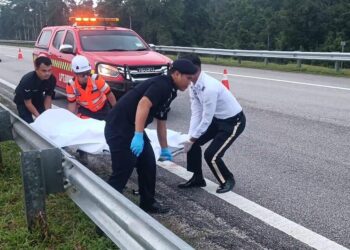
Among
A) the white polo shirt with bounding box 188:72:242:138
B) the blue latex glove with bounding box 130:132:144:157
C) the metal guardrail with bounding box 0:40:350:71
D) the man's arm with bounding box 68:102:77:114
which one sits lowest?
the metal guardrail with bounding box 0:40:350:71

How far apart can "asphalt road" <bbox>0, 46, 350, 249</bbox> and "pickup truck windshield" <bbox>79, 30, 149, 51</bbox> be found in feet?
5.41

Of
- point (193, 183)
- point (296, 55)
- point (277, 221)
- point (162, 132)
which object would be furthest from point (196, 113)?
point (296, 55)

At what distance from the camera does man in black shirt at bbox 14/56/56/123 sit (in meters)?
5.91

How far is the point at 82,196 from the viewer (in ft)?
10.6

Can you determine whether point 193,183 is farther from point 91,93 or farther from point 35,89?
point 35,89

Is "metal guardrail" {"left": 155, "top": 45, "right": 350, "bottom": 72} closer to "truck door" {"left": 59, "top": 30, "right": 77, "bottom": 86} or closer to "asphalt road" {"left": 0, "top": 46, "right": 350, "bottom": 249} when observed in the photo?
"asphalt road" {"left": 0, "top": 46, "right": 350, "bottom": 249}

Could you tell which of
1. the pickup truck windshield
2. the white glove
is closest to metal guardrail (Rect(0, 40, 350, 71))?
the pickup truck windshield

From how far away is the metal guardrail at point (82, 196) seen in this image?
2.40m

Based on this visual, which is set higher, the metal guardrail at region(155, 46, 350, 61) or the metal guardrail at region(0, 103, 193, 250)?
the metal guardrail at region(0, 103, 193, 250)

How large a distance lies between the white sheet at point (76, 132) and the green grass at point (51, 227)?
2.10ft

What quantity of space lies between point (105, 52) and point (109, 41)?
0.70 meters

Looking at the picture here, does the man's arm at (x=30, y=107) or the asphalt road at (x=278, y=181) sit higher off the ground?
the man's arm at (x=30, y=107)

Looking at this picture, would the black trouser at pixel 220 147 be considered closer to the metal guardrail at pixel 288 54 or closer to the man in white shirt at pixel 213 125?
the man in white shirt at pixel 213 125

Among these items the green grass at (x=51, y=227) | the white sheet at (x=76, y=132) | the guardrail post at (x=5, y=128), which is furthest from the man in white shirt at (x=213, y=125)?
the guardrail post at (x=5, y=128)
